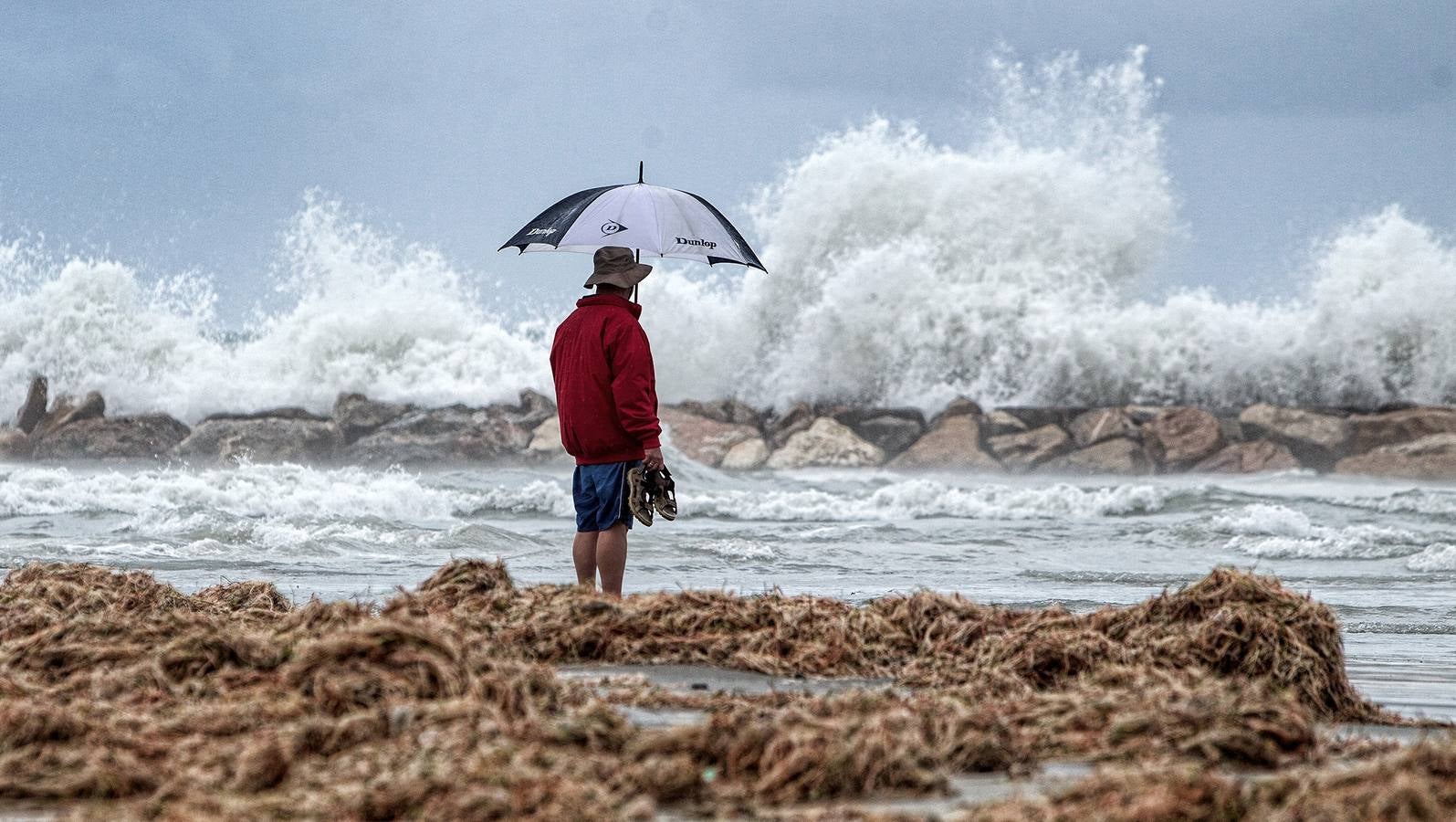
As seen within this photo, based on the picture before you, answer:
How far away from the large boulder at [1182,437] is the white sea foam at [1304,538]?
17.0ft

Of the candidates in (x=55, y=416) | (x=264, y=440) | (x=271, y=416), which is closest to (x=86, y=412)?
(x=55, y=416)

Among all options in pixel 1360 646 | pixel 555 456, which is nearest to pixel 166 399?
pixel 555 456

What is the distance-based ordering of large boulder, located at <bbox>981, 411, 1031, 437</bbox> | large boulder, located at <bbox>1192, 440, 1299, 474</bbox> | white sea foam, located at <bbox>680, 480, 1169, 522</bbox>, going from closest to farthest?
white sea foam, located at <bbox>680, 480, 1169, 522</bbox>
large boulder, located at <bbox>1192, 440, 1299, 474</bbox>
large boulder, located at <bbox>981, 411, 1031, 437</bbox>

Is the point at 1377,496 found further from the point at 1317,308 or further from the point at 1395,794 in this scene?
the point at 1395,794

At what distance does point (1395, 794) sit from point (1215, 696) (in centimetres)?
91

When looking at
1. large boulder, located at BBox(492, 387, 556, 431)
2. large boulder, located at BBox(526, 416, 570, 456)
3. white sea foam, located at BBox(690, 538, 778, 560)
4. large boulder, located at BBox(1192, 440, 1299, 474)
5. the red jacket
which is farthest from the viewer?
large boulder, located at BBox(492, 387, 556, 431)

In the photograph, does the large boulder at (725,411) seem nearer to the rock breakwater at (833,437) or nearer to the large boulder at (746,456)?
the rock breakwater at (833,437)

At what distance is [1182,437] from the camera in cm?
2038

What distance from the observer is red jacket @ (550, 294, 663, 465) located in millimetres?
6398

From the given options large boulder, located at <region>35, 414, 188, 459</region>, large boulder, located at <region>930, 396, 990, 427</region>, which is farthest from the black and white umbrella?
large boulder, located at <region>35, 414, 188, 459</region>

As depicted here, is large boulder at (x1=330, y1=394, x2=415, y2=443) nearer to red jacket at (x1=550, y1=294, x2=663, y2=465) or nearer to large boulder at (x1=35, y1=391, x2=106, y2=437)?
large boulder at (x1=35, y1=391, x2=106, y2=437)

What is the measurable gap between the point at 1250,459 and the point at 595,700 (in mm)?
17436

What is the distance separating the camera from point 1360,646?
286 inches

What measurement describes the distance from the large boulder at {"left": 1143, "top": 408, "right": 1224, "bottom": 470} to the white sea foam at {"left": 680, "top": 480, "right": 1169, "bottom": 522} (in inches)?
130
